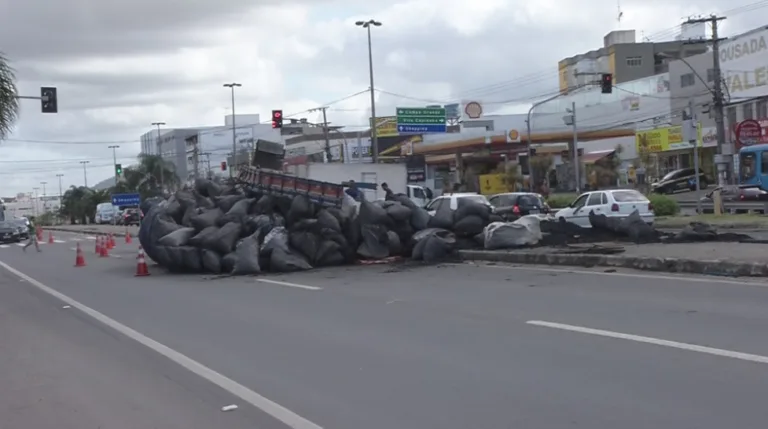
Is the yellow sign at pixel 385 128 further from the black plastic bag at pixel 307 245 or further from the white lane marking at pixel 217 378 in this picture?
the white lane marking at pixel 217 378

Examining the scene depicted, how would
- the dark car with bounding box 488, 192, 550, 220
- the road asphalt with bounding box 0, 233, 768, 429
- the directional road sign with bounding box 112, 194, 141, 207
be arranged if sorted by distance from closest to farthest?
the road asphalt with bounding box 0, 233, 768, 429
the dark car with bounding box 488, 192, 550, 220
the directional road sign with bounding box 112, 194, 141, 207

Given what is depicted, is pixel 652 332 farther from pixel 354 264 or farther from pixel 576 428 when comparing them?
pixel 354 264

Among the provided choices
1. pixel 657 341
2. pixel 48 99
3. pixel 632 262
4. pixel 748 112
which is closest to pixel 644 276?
pixel 632 262

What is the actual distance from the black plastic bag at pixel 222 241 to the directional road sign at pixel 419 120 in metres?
36.4

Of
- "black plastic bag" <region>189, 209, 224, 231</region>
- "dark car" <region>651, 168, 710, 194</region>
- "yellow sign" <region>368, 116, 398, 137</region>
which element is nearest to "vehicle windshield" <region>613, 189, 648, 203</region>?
"black plastic bag" <region>189, 209, 224, 231</region>

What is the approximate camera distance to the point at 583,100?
88.8 metres

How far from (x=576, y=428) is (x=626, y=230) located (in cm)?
1506

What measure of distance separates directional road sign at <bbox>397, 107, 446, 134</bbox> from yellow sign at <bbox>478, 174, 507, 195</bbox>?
8.57 metres

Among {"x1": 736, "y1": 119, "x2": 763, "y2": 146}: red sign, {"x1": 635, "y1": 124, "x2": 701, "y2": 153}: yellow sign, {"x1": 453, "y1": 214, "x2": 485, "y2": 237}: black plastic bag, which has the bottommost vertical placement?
{"x1": 453, "y1": 214, "x2": 485, "y2": 237}: black plastic bag

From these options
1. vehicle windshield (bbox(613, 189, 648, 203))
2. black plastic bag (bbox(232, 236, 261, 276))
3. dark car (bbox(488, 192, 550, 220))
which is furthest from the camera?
dark car (bbox(488, 192, 550, 220))

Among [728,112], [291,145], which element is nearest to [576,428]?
[728,112]

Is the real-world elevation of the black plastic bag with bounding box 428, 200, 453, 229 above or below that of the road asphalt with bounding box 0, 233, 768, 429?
above

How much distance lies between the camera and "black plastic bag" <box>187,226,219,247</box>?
2142cm

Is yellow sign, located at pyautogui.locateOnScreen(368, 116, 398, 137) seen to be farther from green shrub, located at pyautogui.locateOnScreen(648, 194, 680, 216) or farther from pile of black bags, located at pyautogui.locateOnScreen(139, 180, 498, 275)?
pile of black bags, located at pyautogui.locateOnScreen(139, 180, 498, 275)
